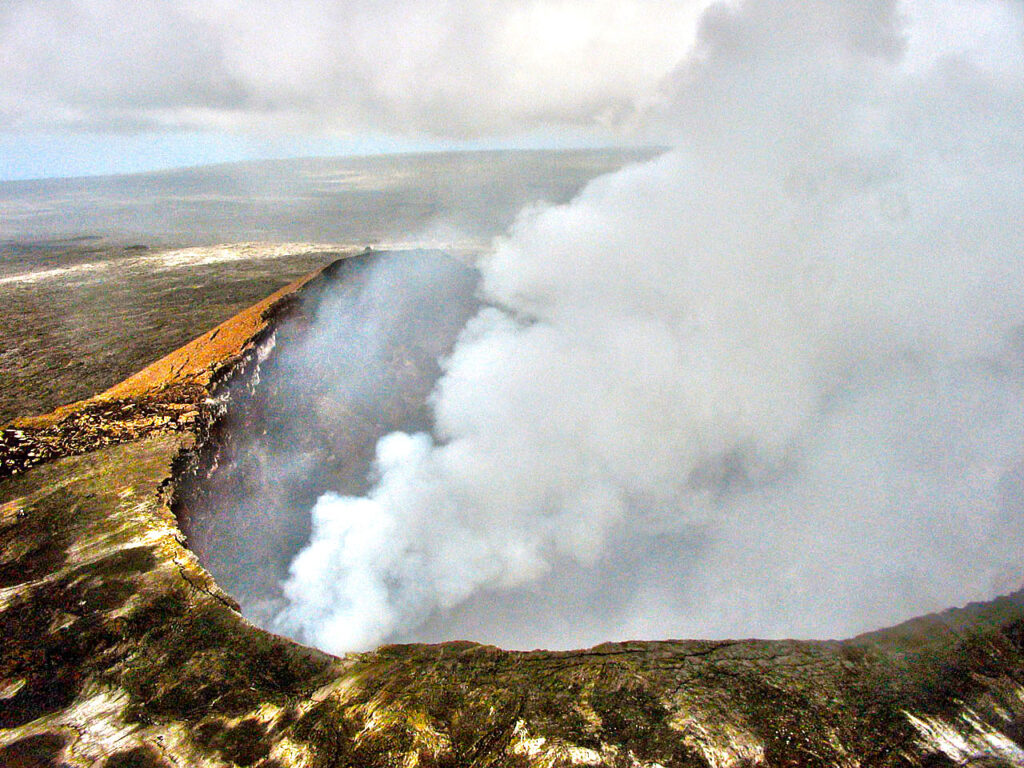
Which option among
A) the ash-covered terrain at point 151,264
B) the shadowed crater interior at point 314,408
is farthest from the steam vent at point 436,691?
the ash-covered terrain at point 151,264

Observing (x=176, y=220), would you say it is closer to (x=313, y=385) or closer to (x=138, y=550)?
(x=313, y=385)

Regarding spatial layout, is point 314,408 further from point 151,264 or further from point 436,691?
point 151,264

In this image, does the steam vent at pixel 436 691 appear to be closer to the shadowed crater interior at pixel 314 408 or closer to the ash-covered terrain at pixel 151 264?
the shadowed crater interior at pixel 314 408

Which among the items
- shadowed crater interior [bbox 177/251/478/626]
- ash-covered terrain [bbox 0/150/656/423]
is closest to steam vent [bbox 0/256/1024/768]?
shadowed crater interior [bbox 177/251/478/626]

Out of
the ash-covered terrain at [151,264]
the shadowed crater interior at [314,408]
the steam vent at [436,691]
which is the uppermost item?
the ash-covered terrain at [151,264]

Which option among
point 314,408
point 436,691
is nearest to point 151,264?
point 314,408

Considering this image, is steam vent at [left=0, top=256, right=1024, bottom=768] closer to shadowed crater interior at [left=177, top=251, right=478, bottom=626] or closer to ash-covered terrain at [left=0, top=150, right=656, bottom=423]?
shadowed crater interior at [left=177, top=251, right=478, bottom=626]

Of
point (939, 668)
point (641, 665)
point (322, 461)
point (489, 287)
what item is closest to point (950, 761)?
point (939, 668)

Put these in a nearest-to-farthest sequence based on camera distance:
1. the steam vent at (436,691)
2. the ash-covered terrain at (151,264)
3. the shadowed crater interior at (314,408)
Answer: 1. the steam vent at (436,691)
2. the shadowed crater interior at (314,408)
3. the ash-covered terrain at (151,264)

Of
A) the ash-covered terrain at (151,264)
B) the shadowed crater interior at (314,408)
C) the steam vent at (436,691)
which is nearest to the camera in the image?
the steam vent at (436,691)
